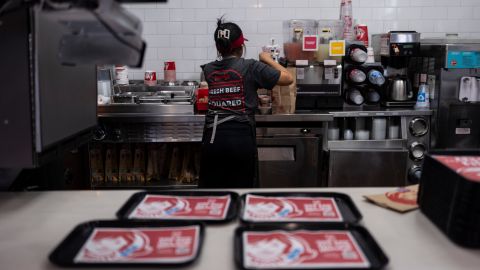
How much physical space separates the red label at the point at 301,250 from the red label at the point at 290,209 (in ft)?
0.45

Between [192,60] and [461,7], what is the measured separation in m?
2.61

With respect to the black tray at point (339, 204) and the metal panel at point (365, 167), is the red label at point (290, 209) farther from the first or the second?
the metal panel at point (365, 167)

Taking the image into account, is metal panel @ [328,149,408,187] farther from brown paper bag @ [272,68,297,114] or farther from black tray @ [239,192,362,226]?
Answer: black tray @ [239,192,362,226]

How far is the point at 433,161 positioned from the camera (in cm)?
174

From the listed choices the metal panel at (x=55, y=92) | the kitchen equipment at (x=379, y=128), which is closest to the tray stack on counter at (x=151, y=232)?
the metal panel at (x=55, y=92)

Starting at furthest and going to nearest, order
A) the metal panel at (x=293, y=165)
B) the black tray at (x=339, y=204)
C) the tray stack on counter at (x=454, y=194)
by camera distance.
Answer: the metal panel at (x=293, y=165) < the black tray at (x=339, y=204) < the tray stack on counter at (x=454, y=194)

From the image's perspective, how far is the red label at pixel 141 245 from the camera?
1441mm

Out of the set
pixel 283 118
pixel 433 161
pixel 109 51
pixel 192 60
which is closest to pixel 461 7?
pixel 283 118

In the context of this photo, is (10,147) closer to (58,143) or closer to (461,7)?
(58,143)

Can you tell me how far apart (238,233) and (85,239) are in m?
0.48

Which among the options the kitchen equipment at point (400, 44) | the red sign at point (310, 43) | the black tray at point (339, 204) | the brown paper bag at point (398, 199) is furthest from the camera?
the kitchen equipment at point (400, 44)

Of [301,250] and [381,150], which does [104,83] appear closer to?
[381,150]

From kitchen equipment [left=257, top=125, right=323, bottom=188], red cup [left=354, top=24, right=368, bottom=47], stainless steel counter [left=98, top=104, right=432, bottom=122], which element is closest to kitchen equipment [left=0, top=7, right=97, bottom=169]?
stainless steel counter [left=98, top=104, right=432, bottom=122]

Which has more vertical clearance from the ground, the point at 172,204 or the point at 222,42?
the point at 222,42
